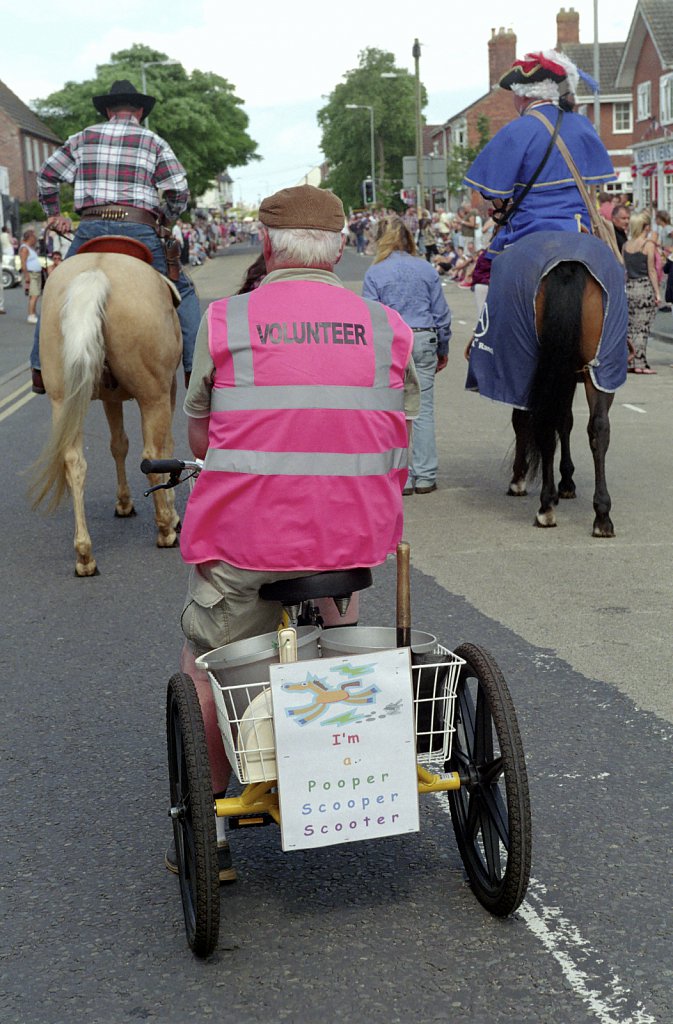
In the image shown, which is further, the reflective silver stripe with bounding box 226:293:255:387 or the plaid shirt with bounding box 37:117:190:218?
the plaid shirt with bounding box 37:117:190:218

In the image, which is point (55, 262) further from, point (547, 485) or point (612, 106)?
point (612, 106)

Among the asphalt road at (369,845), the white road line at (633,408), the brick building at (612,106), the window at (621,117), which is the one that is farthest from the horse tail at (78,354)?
the window at (621,117)

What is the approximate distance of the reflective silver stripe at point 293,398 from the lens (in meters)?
3.67

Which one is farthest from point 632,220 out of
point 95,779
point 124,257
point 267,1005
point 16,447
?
point 267,1005

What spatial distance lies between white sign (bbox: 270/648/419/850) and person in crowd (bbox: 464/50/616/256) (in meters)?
6.26

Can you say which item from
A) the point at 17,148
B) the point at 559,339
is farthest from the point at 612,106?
the point at 559,339

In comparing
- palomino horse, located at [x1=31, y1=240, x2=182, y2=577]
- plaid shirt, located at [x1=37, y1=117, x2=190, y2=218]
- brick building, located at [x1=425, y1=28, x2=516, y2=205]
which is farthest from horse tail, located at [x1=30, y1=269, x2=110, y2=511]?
brick building, located at [x1=425, y1=28, x2=516, y2=205]

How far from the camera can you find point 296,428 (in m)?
3.68

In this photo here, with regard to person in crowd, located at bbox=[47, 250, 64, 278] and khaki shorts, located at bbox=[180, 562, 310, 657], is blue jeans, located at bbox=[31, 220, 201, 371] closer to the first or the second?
person in crowd, located at bbox=[47, 250, 64, 278]

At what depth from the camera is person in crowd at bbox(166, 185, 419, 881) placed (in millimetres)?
3676

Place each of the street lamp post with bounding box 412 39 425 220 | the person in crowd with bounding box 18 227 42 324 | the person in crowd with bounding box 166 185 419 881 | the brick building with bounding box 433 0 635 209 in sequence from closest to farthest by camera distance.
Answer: the person in crowd with bounding box 166 185 419 881, the person in crowd with bounding box 18 227 42 324, the street lamp post with bounding box 412 39 425 220, the brick building with bounding box 433 0 635 209

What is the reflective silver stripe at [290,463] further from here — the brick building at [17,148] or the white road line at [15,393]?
the brick building at [17,148]

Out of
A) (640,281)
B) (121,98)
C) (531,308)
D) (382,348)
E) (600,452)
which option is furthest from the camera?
(640,281)

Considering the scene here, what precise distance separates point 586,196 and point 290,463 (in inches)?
240
